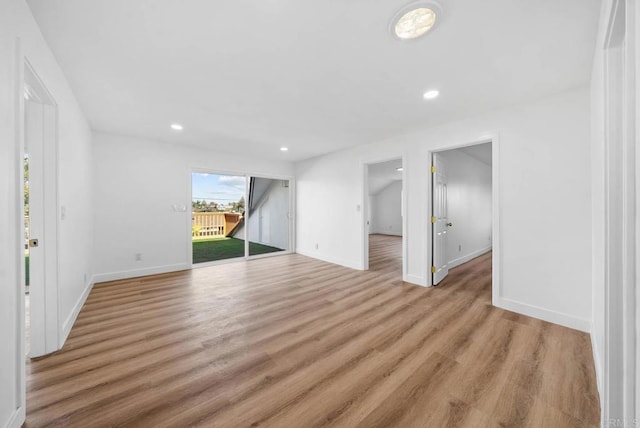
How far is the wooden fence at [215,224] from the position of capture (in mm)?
8102

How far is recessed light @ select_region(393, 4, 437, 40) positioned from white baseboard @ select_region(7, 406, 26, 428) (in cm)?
303

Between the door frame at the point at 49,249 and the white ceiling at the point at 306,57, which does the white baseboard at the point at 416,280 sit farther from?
the door frame at the point at 49,249

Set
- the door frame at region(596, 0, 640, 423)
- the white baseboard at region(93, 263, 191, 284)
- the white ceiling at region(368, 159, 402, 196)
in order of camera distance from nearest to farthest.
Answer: the door frame at region(596, 0, 640, 423), the white baseboard at region(93, 263, 191, 284), the white ceiling at region(368, 159, 402, 196)

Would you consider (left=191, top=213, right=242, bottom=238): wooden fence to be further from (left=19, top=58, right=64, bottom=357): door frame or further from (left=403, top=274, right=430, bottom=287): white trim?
(left=403, top=274, right=430, bottom=287): white trim

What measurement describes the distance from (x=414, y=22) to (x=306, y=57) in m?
0.79

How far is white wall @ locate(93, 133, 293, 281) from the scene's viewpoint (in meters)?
3.80

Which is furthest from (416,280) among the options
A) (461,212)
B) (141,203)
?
(141,203)

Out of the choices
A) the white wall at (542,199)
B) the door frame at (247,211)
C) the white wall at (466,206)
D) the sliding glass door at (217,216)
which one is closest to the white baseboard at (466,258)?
the white wall at (466,206)

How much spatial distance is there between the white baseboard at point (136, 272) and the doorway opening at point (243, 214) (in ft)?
3.01

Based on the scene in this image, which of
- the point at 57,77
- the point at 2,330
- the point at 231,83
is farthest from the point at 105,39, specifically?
the point at 2,330

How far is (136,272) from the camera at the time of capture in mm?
4051

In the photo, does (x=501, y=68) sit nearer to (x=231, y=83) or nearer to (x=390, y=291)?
(x=231, y=83)

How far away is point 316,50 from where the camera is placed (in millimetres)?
1790

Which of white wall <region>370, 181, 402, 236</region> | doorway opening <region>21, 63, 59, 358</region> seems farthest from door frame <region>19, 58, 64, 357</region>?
white wall <region>370, 181, 402, 236</region>
